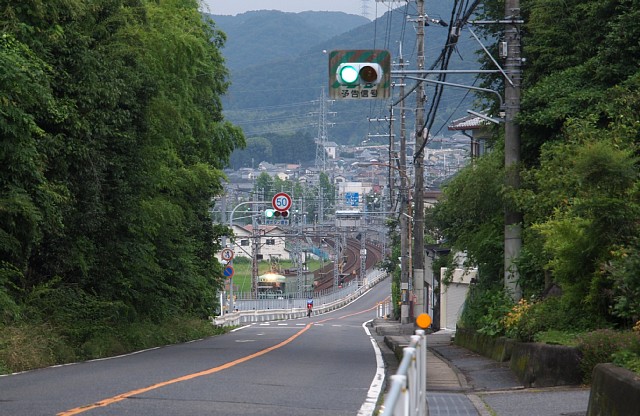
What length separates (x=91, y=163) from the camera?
24.2 metres

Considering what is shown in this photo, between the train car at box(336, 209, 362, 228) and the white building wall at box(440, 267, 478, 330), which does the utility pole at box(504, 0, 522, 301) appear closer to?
the white building wall at box(440, 267, 478, 330)

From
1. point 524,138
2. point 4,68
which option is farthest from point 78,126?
point 524,138

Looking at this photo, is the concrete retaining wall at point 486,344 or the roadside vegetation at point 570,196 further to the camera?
the concrete retaining wall at point 486,344

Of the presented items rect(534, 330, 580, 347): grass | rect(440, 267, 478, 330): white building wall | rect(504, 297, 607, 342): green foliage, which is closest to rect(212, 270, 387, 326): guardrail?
rect(440, 267, 478, 330): white building wall

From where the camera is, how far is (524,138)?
1006 inches

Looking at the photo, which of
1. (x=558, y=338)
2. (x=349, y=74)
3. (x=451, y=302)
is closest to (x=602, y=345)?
(x=558, y=338)

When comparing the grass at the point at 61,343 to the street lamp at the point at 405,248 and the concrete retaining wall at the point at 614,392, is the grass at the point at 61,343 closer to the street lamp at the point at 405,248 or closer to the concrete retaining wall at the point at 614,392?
the concrete retaining wall at the point at 614,392

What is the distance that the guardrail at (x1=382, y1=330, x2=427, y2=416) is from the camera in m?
5.02

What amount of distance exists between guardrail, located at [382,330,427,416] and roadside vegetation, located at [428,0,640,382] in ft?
14.0

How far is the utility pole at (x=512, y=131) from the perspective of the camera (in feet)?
74.8

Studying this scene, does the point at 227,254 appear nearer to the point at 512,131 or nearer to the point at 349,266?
the point at 512,131

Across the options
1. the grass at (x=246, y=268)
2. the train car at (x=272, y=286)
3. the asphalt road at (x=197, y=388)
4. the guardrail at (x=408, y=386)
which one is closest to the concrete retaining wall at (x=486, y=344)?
the asphalt road at (x=197, y=388)

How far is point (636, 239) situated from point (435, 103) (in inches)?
482

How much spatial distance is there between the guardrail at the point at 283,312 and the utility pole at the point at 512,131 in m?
29.3
